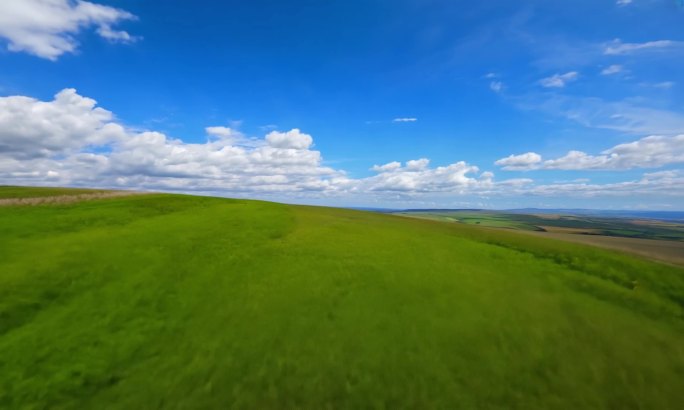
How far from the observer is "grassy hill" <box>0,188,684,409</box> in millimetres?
13109

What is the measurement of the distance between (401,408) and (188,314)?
12459mm

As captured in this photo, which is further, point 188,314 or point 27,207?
point 27,207

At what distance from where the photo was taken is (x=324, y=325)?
1753cm

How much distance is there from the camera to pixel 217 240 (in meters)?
30.6

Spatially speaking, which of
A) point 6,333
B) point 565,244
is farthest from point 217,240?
point 565,244

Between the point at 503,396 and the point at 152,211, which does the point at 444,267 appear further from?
the point at 152,211

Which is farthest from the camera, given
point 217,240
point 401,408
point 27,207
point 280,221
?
point 280,221

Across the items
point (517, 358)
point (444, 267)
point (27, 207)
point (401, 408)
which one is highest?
point (27, 207)

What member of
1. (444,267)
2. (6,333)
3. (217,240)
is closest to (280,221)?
(217,240)

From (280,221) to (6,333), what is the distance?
26666mm

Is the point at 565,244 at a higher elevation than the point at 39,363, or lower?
higher

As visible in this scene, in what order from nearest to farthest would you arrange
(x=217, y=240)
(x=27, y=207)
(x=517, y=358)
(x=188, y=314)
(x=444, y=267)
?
1. (x=517, y=358)
2. (x=188, y=314)
3. (x=444, y=267)
4. (x=217, y=240)
5. (x=27, y=207)

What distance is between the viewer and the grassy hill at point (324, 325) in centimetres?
1311

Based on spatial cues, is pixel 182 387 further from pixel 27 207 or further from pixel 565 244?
pixel 27 207
